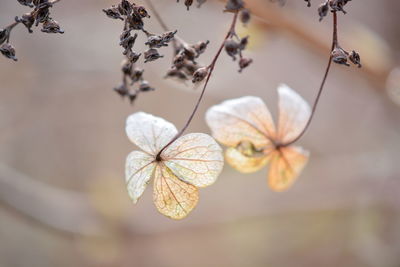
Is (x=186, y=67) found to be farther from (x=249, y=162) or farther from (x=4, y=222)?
(x=4, y=222)

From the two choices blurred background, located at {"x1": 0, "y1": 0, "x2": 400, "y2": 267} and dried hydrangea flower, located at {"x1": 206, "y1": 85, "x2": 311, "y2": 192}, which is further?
blurred background, located at {"x1": 0, "y1": 0, "x2": 400, "y2": 267}

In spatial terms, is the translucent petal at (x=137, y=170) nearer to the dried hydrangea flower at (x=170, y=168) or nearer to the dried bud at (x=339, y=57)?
the dried hydrangea flower at (x=170, y=168)

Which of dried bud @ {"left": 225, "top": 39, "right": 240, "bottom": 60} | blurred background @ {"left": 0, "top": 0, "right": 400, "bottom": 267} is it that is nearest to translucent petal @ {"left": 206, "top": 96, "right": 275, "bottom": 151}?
dried bud @ {"left": 225, "top": 39, "right": 240, "bottom": 60}

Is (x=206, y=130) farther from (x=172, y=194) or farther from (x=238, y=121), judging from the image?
(x=172, y=194)

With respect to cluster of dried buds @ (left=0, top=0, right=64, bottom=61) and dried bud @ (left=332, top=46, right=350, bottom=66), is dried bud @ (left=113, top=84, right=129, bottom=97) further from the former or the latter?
dried bud @ (left=332, top=46, right=350, bottom=66)

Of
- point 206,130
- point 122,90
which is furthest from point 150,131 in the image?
point 206,130

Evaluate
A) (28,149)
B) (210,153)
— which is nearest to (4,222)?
(28,149)

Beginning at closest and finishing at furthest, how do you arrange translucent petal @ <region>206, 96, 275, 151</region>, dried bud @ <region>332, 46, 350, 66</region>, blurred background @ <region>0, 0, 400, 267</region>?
1. dried bud @ <region>332, 46, 350, 66</region>
2. translucent petal @ <region>206, 96, 275, 151</region>
3. blurred background @ <region>0, 0, 400, 267</region>
